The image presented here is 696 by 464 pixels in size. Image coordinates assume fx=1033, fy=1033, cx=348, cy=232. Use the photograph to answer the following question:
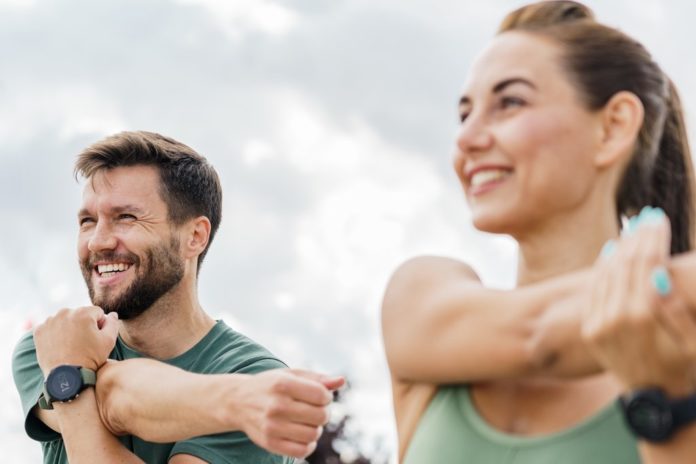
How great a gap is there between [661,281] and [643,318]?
0.28 ft

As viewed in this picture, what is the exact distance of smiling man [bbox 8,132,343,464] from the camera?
3643 millimetres

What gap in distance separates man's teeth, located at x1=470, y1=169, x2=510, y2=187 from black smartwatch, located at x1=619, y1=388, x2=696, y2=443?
84cm

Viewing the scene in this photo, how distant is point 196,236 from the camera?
589 cm

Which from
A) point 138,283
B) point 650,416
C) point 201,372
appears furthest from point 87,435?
point 650,416

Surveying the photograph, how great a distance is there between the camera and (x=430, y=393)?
9.31 feet

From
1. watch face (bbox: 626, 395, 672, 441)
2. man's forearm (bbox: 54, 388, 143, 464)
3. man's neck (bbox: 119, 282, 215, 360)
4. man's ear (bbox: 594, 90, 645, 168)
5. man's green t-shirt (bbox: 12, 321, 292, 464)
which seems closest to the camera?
watch face (bbox: 626, 395, 672, 441)

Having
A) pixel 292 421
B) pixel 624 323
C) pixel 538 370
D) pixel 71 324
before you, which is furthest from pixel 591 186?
pixel 71 324

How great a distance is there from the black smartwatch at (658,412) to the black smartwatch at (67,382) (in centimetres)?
298

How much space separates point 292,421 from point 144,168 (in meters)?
2.60

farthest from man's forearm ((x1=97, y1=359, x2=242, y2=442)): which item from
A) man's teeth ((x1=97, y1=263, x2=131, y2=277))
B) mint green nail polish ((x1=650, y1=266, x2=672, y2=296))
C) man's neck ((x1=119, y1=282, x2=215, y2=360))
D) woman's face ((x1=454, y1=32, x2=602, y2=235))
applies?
mint green nail polish ((x1=650, y1=266, x2=672, y2=296))

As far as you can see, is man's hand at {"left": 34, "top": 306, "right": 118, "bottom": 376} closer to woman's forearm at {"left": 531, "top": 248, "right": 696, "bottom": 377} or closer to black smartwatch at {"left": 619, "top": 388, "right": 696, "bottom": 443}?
woman's forearm at {"left": 531, "top": 248, "right": 696, "bottom": 377}

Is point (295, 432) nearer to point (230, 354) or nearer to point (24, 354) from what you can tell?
point (230, 354)

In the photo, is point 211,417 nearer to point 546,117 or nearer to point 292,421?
point 292,421

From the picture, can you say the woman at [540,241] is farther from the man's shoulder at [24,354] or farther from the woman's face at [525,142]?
the man's shoulder at [24,354]
